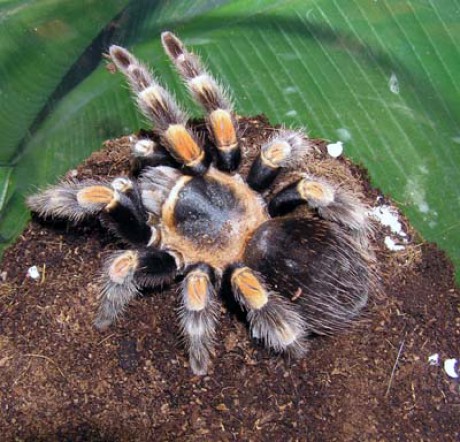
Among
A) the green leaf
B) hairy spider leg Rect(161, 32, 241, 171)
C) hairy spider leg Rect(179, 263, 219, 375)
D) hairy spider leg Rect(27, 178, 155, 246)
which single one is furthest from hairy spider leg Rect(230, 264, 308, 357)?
the green leaf

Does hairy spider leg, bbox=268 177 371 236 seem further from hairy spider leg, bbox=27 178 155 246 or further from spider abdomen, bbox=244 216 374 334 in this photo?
hairy spider leg, bbox=27 178 155 246

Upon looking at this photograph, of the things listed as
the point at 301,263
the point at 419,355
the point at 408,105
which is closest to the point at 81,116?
the point at 301,263

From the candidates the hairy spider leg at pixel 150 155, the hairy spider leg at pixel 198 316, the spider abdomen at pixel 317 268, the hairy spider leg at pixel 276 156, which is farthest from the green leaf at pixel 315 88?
the hairy spider leg at pixel 198 316

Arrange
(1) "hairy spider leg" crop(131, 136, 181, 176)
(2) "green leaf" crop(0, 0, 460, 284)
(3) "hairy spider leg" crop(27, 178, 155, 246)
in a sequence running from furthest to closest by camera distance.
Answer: (2) "green leaf" crop(0, 0, 460, 284), (1) "hairy spider leg" crop(131, 136, 181, 176), (3) "hairy spider leg" crop(27, 178, 155, 246)

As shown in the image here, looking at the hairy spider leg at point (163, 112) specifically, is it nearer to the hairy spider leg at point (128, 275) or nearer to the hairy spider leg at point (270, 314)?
the hairy spider leg at point (128, 275)

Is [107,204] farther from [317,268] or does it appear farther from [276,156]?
[317,268]

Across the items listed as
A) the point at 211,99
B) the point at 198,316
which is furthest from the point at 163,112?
the point at 198,316
